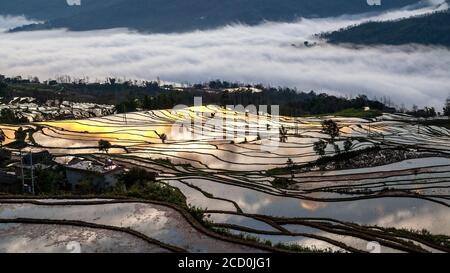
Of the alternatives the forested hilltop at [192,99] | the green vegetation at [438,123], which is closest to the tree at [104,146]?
the forested hilltop at [192,99]

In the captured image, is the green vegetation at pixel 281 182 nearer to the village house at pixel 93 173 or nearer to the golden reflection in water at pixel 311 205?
the golden reflection in water at pixel 311 205

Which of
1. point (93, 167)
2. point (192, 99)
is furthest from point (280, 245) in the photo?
point (192, 99)

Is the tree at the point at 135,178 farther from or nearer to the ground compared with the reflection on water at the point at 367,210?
farther from the ground

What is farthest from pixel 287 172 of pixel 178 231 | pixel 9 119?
pixel 9 119

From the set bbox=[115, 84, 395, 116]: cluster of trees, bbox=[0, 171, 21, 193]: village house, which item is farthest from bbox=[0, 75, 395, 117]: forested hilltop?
bbox=[0, 171, 21, 193]: village house

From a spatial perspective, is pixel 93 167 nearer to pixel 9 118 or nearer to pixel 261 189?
pixel 261 189

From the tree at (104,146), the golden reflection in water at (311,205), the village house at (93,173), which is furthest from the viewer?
the tree at (104,146)

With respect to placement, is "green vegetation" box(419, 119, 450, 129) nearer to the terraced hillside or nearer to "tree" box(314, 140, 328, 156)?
the terraced hillside
